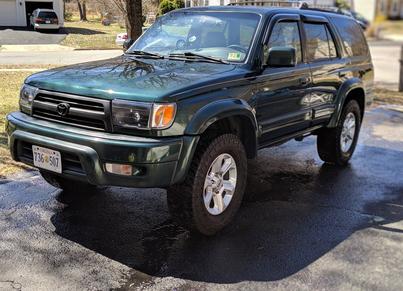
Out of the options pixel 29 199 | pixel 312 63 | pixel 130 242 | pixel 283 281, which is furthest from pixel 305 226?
pixel 29 199

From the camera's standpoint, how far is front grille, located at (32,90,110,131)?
3557mm

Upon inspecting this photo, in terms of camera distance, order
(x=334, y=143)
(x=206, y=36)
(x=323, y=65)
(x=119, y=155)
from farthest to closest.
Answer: (x=334, y=143) < (x=323, y=65) < (x=206, y=36) < (x=119, y=155)

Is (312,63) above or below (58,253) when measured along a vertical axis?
above

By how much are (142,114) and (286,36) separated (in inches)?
89.0

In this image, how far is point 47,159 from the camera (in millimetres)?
3723

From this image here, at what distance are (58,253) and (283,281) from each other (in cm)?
168

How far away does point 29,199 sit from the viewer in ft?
15.7

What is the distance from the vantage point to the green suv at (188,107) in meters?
3.46

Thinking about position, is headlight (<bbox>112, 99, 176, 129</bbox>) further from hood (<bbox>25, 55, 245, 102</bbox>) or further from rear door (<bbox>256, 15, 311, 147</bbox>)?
rear door (<bbox>256, 15, 311, 147</bbox>)

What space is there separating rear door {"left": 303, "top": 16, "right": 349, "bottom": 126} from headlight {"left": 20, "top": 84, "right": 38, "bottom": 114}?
9.57ft

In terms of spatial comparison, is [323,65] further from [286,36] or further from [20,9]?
[20,9]

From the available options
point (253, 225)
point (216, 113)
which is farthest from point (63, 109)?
point (253, 225)

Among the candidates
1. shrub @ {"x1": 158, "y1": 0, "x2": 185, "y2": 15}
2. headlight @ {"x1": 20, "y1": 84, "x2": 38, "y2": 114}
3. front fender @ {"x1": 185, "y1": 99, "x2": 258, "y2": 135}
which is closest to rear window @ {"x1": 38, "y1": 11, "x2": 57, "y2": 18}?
shrub @ {"x1": 158, "y1": 0, "x2": 185, "y2": 15}

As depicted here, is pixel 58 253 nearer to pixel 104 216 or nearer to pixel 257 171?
pixel 104 216
